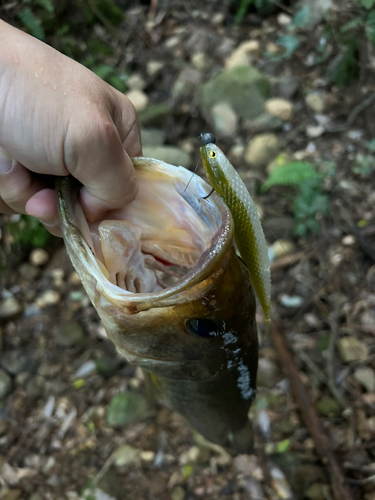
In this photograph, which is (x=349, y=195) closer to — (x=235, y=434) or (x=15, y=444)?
(x=235, y=434)

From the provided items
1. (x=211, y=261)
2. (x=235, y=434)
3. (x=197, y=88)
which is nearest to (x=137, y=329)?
(x=211, y=261)

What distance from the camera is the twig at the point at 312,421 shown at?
2361 mm

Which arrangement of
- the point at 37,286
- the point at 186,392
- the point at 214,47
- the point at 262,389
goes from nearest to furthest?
the point at 186,392 < the point at 262,389 < the point at 37,286 < the point at 214,47

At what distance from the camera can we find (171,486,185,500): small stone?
2764 mm

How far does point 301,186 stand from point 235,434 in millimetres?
2431

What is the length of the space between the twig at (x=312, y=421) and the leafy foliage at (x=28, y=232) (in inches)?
99.9

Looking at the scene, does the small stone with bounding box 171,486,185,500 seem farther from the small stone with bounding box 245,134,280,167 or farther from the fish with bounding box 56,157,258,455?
the small stone with bounding box 245,134,280,167

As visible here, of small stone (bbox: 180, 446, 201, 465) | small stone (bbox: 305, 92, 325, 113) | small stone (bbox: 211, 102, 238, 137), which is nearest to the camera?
small stone (bbox: 180, 446, 201, 465)

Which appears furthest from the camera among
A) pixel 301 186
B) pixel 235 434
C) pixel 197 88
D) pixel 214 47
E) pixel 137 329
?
pixel 214 47

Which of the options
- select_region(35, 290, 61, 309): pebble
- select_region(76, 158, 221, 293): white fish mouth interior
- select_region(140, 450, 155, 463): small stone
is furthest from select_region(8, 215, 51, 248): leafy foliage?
select_region(76, 158, 221, 293): white fish mouth interior

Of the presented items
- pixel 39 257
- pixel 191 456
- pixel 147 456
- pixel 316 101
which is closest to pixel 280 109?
pixel 316 101

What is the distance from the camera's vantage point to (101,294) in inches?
44.9

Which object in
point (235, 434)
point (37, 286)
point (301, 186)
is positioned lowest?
point (37, 286)

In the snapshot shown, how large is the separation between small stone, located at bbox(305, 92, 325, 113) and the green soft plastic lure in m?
3.91
